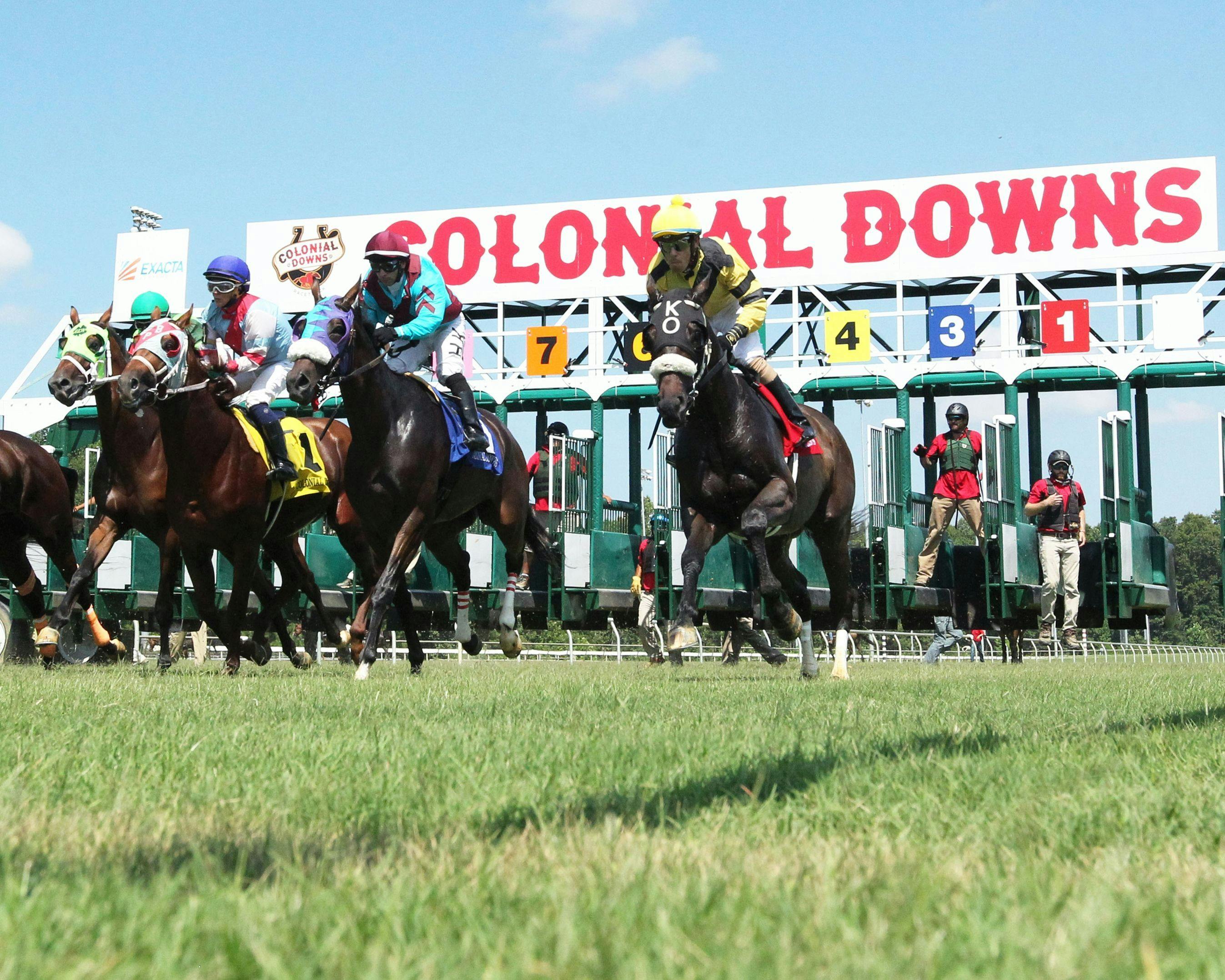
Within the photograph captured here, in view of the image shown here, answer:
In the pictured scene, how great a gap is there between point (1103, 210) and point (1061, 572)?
405 inches

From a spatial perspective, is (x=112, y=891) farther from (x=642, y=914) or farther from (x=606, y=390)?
(x=606, y=390)

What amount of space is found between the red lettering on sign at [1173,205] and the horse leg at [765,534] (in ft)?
55.9

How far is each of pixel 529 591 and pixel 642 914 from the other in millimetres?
15055

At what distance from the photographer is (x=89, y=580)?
A: 29.7ft

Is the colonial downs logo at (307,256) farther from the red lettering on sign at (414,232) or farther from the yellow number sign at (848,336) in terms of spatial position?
the yellow number sign at (848,336)

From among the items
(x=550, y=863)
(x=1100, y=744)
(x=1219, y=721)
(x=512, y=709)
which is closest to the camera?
(x=550, y=863)

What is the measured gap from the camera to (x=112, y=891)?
1.97 m

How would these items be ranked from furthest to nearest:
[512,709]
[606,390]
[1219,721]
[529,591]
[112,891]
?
[606,390] < [529,591] < [512,709] < [1219,721] < [112,891]

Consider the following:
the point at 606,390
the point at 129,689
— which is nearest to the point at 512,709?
the point at 129,689

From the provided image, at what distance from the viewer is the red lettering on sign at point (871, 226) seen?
2394 centimetres

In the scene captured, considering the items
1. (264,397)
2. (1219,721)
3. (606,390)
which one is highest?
(606,390)

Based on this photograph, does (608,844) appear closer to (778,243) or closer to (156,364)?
(156,364)

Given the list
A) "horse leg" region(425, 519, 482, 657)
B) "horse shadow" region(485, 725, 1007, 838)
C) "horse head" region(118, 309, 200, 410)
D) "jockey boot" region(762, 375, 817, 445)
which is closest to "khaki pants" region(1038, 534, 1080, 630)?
"jockey boot" region(762, 375, 817, 445)

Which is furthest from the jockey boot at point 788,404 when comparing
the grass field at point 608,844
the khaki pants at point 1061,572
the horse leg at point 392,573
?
the khaki pants at point 1061,572
